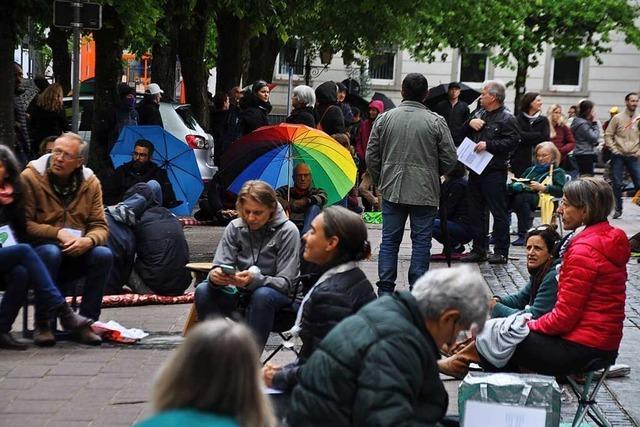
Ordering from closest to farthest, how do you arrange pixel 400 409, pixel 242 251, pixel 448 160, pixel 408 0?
pixel 400 409
pixel 242 251
pixel 448 160
pixel 408 0

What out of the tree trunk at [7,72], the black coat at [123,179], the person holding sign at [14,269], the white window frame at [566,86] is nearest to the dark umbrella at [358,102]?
the tree trunk at [7,72]

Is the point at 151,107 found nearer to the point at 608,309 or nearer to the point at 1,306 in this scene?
the point at 1,306

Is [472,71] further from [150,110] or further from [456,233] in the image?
[456,233]

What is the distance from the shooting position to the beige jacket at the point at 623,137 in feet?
62.7

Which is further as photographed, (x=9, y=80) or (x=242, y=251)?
(x=9, y=80)

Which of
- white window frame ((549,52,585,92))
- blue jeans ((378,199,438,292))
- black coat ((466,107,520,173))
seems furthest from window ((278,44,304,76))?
blue jeans ((378,199,438,292))

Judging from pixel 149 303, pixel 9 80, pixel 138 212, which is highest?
pixel 9 80

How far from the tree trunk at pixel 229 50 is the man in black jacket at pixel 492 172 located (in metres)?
11.8

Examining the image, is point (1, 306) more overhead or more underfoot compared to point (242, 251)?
more underfoot

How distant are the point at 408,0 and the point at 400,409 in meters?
17.7

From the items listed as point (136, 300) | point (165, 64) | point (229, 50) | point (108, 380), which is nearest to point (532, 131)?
point (136, 300)

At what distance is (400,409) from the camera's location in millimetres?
4051

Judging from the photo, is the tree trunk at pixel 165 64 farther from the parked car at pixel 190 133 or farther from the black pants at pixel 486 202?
the black pants at pixel 486 202

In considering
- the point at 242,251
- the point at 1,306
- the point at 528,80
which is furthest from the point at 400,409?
the point at 528,80
